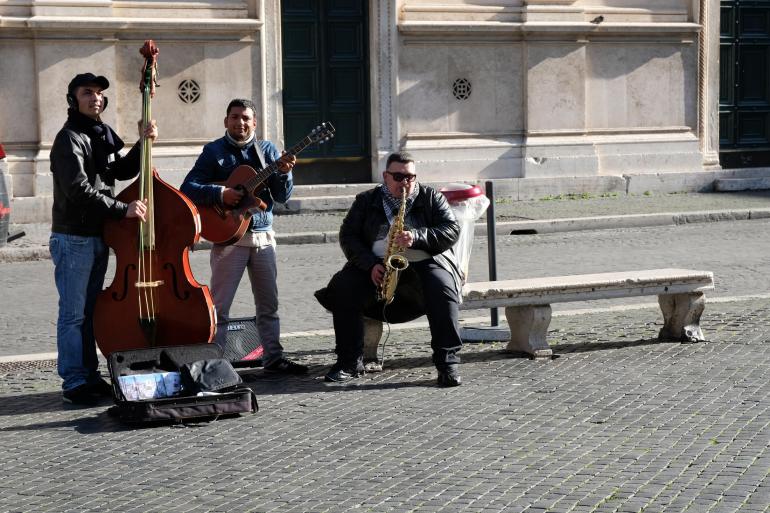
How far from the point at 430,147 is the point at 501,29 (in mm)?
1886

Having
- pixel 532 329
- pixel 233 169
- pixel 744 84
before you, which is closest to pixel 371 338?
pixel 532 329

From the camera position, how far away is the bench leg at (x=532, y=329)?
9.37 m

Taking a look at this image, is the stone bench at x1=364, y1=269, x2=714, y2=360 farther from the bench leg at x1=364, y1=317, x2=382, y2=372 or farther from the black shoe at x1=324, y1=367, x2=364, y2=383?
the black shoe at x1=324, y1=367, x2=364, y2=383

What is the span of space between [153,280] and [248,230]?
99cm

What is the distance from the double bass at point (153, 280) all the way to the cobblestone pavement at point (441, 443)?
54 cm

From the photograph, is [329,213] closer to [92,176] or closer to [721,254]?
[721,254]

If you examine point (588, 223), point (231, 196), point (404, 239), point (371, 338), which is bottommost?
point (371, 338)

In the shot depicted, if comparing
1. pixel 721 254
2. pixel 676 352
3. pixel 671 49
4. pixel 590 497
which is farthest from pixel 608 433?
pixel 671 49

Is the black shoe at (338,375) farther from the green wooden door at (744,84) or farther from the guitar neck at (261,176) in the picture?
the green wooden door at (744,84)

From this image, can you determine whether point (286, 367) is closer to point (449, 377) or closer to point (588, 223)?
point (449, 377)

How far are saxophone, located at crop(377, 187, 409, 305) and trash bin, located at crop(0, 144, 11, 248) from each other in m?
7.83

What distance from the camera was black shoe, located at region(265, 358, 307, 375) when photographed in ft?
29.8

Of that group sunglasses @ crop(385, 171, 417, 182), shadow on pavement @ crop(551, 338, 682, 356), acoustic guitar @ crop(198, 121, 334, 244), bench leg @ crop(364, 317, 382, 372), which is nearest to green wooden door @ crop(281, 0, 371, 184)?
shadow on pavement @ crop(551, 338, 682, 356)

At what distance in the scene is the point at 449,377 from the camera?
856 centimetres
